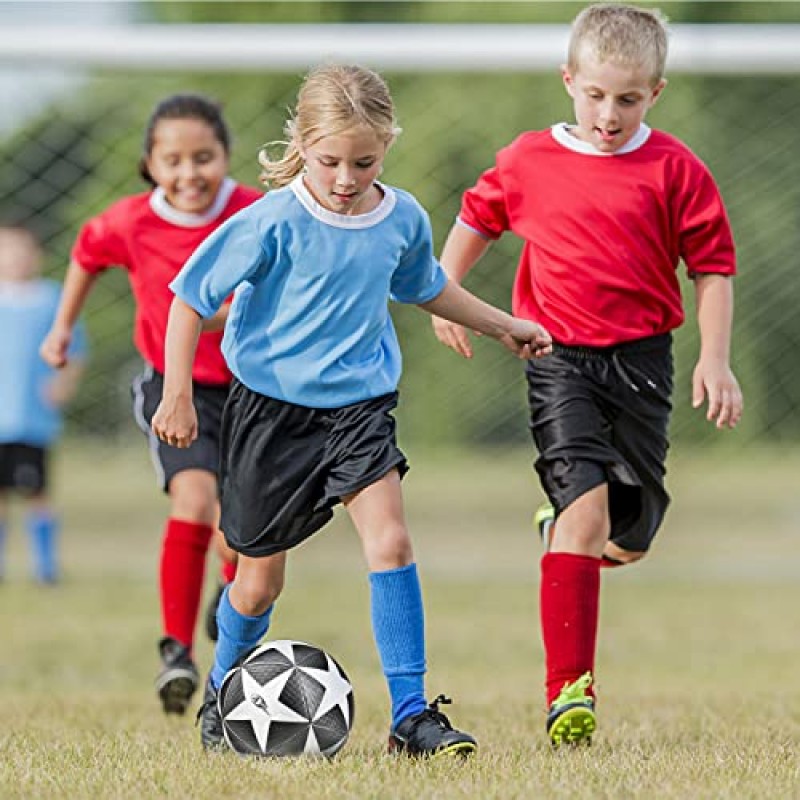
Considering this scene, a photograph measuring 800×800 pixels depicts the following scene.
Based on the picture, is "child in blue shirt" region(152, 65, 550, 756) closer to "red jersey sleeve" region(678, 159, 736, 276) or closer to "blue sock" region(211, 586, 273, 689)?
"blue sock" region(211, 586, 273, 689)

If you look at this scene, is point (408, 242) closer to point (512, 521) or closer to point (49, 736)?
point (49, 736)

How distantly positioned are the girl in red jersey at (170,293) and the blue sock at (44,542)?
16.9 feet

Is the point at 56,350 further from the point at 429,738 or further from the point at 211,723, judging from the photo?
the point at 429,738

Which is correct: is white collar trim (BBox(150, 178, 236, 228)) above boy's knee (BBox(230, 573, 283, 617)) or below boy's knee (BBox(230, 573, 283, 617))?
above

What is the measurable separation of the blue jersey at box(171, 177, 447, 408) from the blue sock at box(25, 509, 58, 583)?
6.74 metres

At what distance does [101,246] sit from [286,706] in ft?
7.65

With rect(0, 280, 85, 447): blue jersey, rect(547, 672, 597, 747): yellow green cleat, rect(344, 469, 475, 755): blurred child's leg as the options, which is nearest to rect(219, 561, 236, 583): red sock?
rect(344, 469, 475, 755): blurred child's leg

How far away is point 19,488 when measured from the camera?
11219 mm

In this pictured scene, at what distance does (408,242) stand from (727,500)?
15839 mm

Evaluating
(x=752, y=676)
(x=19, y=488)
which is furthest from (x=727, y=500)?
(x=752, y=676)

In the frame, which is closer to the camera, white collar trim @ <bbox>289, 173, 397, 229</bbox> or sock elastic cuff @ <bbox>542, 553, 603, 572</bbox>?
white collar trim @ <bbox>289, 173, 397, 229</bbox>

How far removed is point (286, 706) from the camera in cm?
431

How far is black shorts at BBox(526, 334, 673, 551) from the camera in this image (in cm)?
485

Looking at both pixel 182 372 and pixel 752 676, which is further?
pixel 752 676
